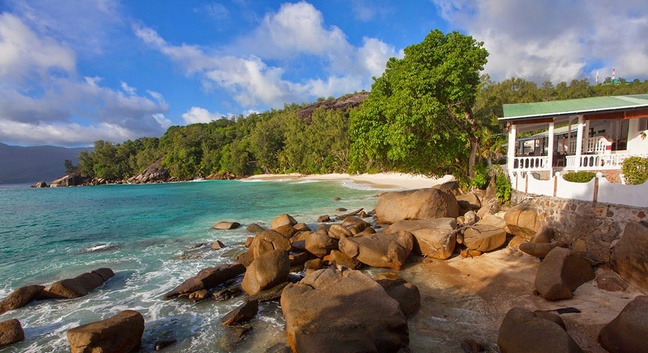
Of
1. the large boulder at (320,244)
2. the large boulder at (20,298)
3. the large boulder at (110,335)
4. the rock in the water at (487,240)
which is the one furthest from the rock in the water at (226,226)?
the rock in the water at (487,240)

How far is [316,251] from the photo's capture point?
1123 centimetres

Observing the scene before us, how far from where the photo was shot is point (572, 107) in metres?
13.8

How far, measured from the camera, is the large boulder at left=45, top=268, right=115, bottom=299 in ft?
30.0

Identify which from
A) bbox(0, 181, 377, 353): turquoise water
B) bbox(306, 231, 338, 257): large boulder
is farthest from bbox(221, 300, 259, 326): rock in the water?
bbox(306, 231, 338, 257): large boulder

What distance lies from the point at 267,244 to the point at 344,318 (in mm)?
5638

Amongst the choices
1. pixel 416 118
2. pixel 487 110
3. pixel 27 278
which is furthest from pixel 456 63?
pixel 487 110

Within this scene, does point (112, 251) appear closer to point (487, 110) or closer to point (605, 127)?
point (605, 127)

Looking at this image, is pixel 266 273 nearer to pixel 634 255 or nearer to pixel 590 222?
pixel 634 255

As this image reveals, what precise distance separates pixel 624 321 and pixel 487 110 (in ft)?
151

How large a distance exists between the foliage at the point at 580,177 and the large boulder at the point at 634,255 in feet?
10.9

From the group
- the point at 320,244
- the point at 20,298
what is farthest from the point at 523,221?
the point at 20,298

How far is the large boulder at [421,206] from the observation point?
1408 cm

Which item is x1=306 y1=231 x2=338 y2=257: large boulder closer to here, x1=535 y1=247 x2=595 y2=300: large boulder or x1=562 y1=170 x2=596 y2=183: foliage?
x1=535 y1=247 x2=595 y2=300: large boulder

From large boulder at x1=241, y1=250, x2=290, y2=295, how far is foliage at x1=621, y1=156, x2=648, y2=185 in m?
11.6
